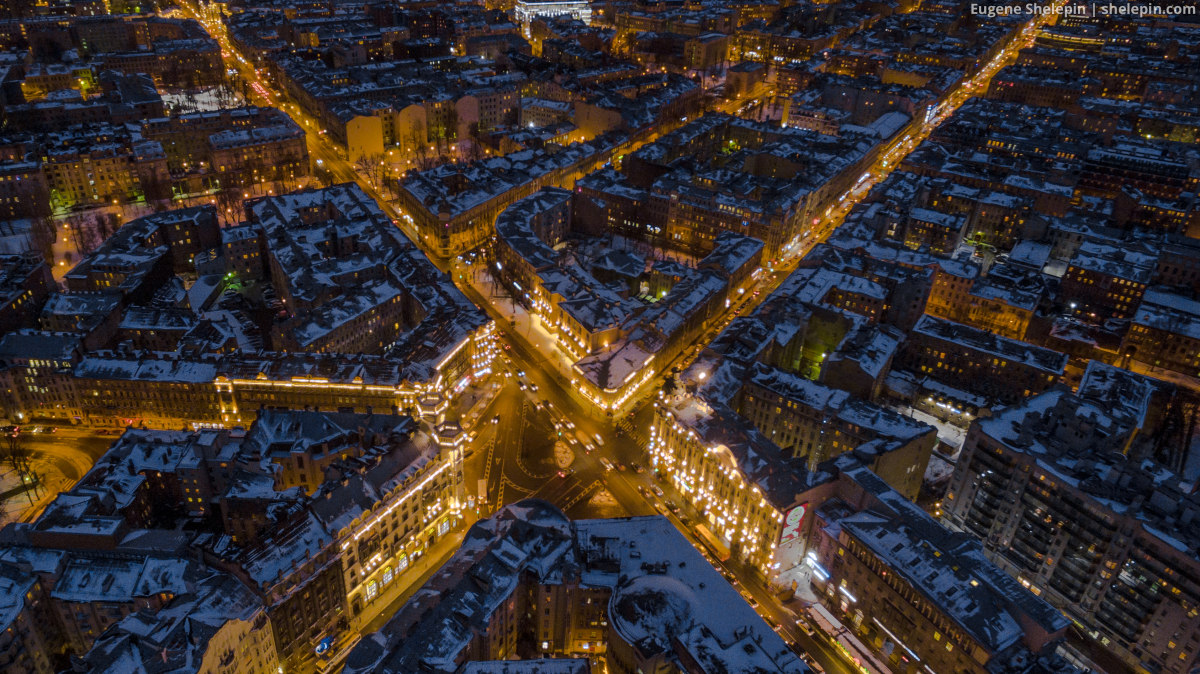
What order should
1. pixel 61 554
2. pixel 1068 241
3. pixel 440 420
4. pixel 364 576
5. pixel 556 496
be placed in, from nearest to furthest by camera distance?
pixel 61 554 → pixel 364 576 → pixel 556 496 → pixel 440 420 → pixel 1068 241

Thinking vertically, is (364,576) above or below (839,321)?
below

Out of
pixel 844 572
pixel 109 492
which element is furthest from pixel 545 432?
pixel 109 492

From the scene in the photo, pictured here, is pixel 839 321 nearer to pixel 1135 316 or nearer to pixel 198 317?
pixel 1135 316

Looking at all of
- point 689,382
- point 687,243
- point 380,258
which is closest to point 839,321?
point 689,382

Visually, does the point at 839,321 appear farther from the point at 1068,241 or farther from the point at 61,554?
the point at 61,554

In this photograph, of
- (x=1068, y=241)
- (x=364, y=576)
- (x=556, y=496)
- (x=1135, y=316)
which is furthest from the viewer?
(x=1068, y=241)

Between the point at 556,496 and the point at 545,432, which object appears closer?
the point at 556,496

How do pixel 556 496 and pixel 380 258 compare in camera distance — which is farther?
pixel 380 258

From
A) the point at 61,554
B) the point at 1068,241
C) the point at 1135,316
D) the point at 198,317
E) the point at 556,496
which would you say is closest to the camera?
the point at 61,554

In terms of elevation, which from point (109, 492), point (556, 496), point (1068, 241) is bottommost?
point (556, 496)
